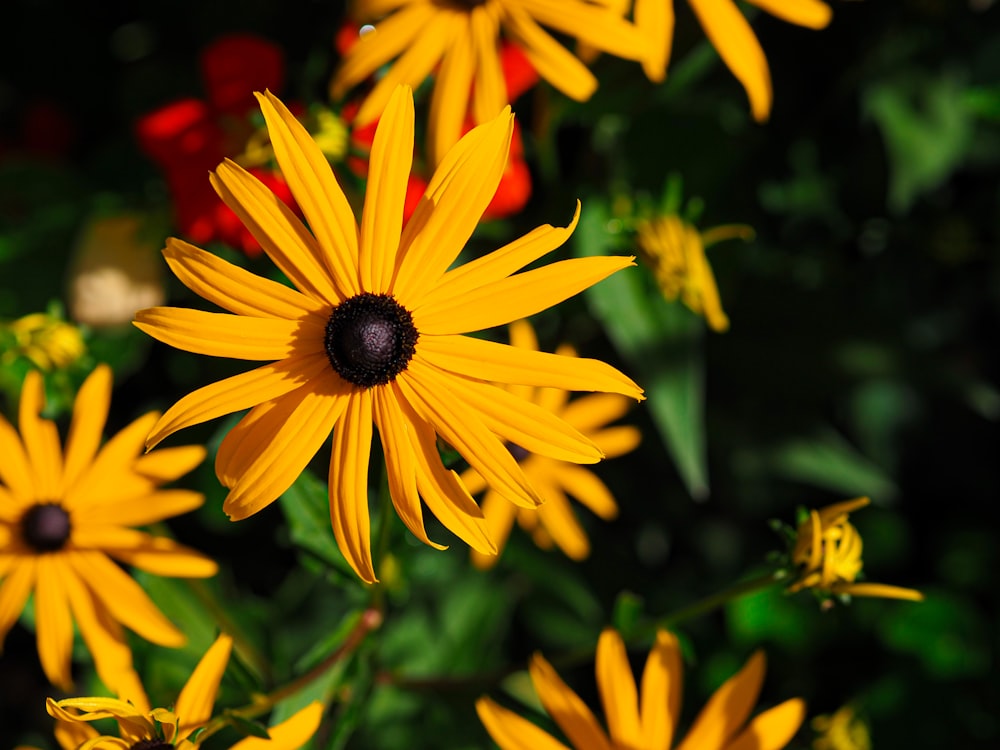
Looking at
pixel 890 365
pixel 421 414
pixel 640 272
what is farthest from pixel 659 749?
pixel 890 365

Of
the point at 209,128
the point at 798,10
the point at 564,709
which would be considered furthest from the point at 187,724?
the point at 798,10

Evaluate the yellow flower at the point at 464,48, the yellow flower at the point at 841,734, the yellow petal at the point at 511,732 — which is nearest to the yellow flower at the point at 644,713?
the yellow petal at the point at 511,732

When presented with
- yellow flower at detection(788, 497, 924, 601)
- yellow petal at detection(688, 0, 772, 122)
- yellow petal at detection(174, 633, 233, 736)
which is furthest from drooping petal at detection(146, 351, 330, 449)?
yellow petal at detection(688, 0, 772, 122)

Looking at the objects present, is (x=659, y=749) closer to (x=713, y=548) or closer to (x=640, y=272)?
(x=640, y=272)

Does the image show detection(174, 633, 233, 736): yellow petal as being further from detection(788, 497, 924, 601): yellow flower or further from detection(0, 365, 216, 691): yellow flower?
detection(788, 497, 924, 601): yellow flower

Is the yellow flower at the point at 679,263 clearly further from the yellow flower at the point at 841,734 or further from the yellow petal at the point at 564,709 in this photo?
the yellow flower at the point at 841,734
